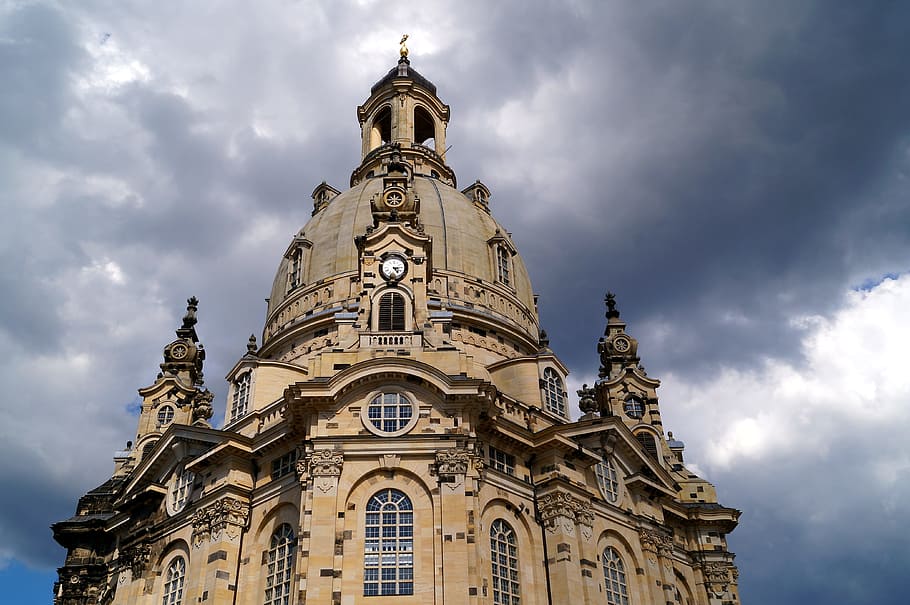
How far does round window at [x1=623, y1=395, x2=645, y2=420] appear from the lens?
64.0m

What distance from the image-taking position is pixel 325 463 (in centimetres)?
3831

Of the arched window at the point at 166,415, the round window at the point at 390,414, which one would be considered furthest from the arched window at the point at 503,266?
the arched window at the point at 166,415

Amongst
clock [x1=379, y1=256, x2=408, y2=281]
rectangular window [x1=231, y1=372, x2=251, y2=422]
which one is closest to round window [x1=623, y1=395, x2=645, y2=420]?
clock [x1=379, y1=256, x2=408, y2=281]

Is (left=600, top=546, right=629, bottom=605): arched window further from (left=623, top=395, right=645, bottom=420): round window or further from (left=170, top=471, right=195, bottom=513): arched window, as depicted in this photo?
(left=170, top=471, right=195, bottom=513): arched window

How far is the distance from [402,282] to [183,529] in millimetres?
17988

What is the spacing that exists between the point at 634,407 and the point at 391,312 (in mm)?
26541

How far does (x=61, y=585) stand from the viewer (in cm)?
5703

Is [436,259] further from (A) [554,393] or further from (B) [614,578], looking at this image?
(B) [614,578]

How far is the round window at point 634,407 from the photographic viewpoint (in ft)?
210

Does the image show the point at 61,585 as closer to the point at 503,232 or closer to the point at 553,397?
the point at 553,397

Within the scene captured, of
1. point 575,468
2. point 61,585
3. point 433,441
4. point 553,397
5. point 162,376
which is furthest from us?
point 162,376

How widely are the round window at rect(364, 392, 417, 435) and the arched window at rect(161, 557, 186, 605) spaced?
14153 mm

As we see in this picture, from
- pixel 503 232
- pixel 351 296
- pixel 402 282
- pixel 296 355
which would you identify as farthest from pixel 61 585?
pixel 503 232

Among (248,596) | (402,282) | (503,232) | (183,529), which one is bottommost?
(248,596)
